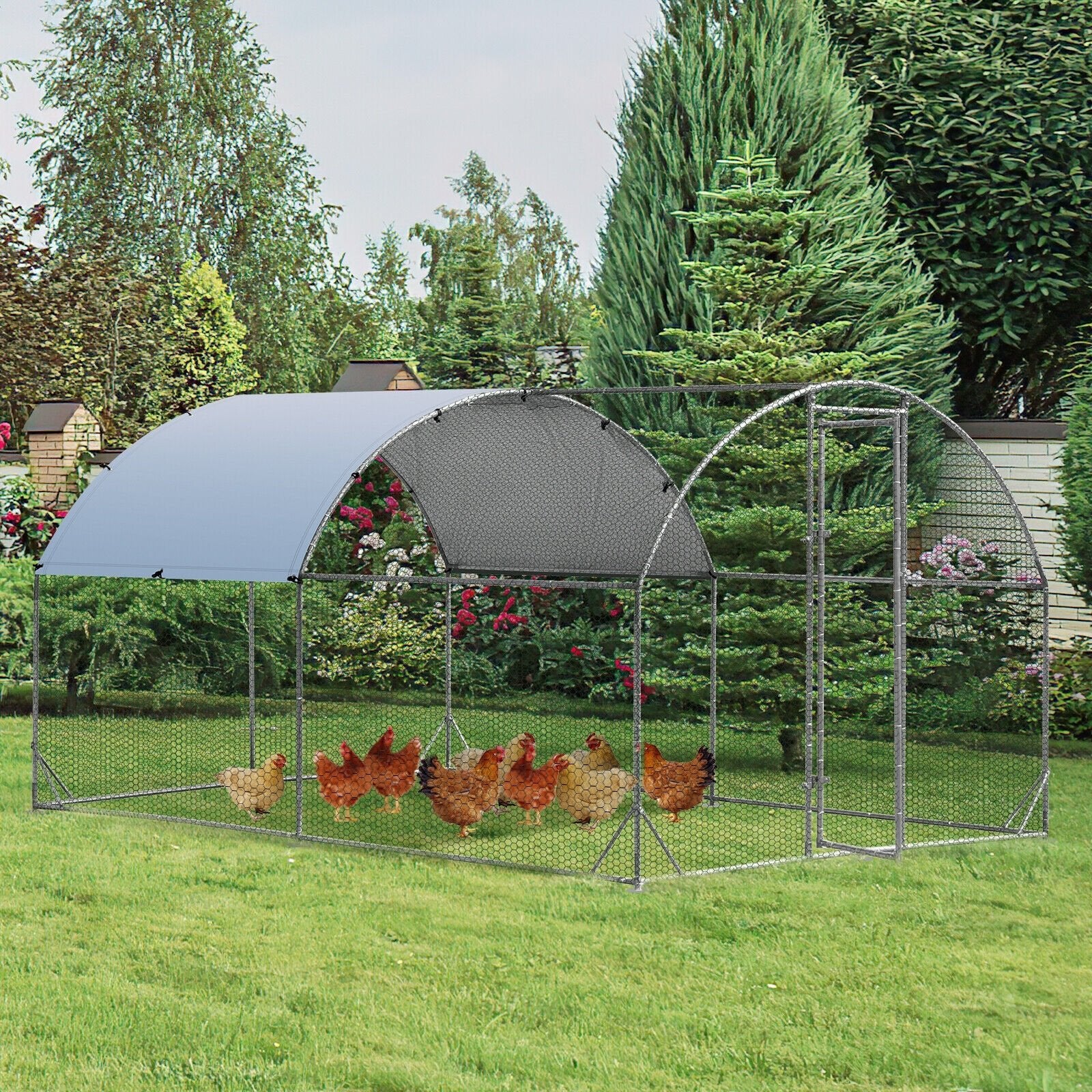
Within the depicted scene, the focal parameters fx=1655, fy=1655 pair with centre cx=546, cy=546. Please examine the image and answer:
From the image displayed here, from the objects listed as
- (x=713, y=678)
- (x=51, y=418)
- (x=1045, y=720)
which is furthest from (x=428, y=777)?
(x=51, y=418)

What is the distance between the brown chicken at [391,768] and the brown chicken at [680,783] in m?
1.40

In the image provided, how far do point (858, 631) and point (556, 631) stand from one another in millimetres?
3760

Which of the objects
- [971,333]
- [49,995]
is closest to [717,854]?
[49,995]

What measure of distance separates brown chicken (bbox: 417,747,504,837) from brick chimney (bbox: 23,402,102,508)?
332 inches

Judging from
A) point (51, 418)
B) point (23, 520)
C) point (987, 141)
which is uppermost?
point (987, 141)

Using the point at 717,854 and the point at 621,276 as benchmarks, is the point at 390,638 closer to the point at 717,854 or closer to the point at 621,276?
the point at 621,276

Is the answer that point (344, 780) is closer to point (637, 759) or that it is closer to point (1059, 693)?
point (637, 759)

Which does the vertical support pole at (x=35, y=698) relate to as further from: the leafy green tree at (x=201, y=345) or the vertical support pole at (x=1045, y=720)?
the leafy green tree at (x=201, y=345)

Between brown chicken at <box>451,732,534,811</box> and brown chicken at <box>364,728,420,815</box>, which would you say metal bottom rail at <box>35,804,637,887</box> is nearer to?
brown chicken at <box>364,728,420,815</box>

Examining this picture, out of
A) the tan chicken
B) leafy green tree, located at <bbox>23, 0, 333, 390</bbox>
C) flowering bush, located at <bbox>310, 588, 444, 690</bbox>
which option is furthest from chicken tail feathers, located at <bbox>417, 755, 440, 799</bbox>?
leafy green tree, located at <bbox>23, 0, 333, 390</bbox>

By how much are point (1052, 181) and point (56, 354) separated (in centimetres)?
1329

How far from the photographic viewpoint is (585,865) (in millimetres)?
8180

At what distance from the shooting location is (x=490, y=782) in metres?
8.67

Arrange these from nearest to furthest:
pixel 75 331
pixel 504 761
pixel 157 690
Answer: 1. pixel 504 761
2. pixel 157 690
3. pixel 75 331
